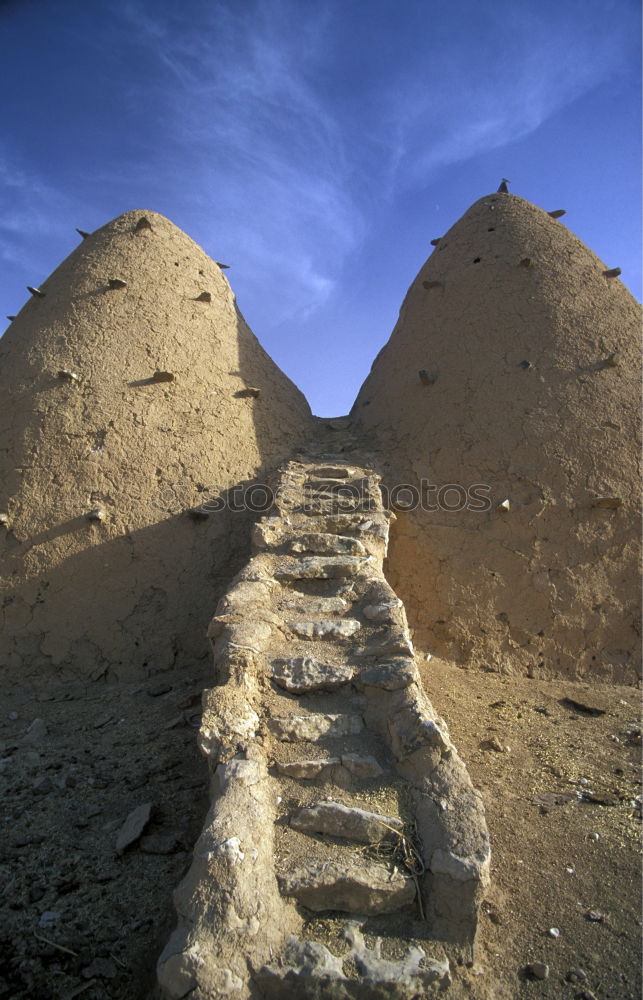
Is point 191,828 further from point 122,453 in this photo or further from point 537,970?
point 122,453

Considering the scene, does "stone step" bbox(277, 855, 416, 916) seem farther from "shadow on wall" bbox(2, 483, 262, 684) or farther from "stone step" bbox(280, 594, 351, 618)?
"shadow on wall" bbox(2, 483, 262, 684)

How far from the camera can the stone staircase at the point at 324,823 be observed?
188cm

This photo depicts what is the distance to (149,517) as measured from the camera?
481cm

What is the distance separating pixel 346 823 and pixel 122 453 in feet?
12.1

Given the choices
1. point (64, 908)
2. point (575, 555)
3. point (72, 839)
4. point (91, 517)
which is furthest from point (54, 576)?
point (575, 555)

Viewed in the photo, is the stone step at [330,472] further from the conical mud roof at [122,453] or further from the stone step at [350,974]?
the stone step at [350,974]

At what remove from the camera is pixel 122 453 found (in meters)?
5.00

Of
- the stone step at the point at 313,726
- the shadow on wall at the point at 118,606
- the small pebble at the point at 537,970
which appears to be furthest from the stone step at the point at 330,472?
the small pebble at the point at 537,970

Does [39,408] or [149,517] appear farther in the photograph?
[39,408]

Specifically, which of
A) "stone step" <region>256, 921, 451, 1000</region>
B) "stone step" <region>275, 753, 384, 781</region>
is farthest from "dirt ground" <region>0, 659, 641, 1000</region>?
"stone step" <region>275, 753, 384, 781</region>

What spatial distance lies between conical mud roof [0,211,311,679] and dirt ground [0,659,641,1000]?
1.56 ft

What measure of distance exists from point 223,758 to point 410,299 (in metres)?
6.02

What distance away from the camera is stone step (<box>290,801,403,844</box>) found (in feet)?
7.46

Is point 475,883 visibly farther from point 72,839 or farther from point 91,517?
point 91,517
